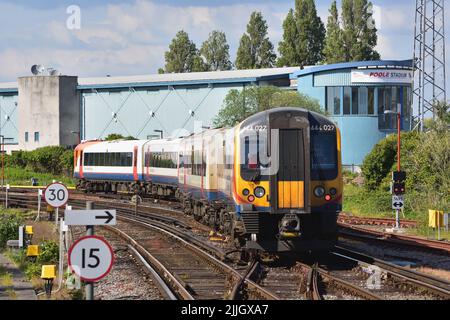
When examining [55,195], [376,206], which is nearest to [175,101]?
[376,206]

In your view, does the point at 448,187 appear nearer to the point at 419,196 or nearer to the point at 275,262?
the point at 419,196

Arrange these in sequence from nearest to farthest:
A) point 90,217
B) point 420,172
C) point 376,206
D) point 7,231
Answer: point 90,217, point 7,231, point 420,172, point 376,206

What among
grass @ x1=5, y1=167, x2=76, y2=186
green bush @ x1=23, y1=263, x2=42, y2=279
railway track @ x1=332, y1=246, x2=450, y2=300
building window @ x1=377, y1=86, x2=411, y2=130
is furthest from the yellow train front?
grass @ x1=5, y1=167, x2=76, y2=186

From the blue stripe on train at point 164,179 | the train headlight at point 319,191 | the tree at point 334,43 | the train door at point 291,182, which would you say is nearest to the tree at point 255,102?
the blue stripe on train at point 164,179

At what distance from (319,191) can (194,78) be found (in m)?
57.7

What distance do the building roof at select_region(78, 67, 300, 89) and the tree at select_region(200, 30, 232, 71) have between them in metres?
23.2

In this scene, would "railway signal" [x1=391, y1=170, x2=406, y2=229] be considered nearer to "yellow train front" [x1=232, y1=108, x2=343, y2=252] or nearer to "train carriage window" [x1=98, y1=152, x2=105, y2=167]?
"yellow train front" [x1=232, y1=108, x2=343, y2=252]

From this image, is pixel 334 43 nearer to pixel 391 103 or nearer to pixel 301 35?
pixel 301 35

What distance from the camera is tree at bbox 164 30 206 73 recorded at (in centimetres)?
10275

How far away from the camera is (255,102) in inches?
2350

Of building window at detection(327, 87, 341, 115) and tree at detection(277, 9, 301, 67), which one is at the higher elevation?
tree at detection(277, 9, 301, 67)

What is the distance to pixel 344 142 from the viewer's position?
6444 centimetres
